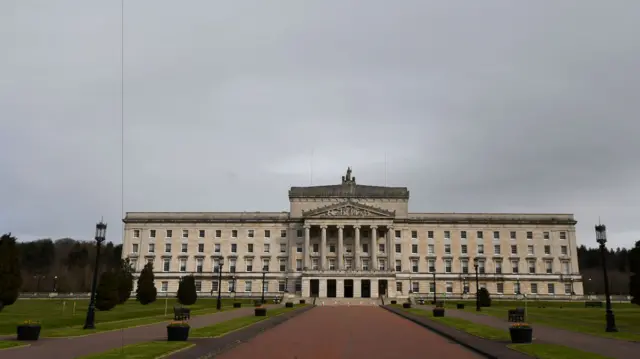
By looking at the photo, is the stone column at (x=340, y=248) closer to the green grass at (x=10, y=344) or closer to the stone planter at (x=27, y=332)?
the stone planter at (x=27, y=332)

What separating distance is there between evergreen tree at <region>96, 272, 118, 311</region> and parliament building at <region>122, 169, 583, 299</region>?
57.7m

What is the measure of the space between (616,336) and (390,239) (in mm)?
84078

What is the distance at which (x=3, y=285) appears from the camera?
4425 centimetres

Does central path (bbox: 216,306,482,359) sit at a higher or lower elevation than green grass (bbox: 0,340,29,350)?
lower

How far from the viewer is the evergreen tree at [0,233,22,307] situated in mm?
44438

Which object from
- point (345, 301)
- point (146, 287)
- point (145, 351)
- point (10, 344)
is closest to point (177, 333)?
point (145, 351)

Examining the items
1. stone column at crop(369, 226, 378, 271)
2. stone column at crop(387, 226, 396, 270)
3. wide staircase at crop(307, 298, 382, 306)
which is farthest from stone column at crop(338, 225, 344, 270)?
wide staircase at crop(307, 298, 382, 306)

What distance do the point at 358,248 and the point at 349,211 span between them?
849 cm

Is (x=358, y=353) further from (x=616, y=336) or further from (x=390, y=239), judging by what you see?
(x=390, y=239)

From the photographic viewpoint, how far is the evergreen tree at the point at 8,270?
1750 inches

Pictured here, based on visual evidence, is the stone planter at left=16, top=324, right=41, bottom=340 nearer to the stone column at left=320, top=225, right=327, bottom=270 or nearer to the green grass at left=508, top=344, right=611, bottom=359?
the green grass at left=508, top=344, right=611, bottom=359

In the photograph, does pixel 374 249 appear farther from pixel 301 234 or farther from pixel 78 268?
pixel 78 268

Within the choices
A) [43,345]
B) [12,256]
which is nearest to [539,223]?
[12,256]

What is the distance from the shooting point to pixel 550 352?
20.8 metres
